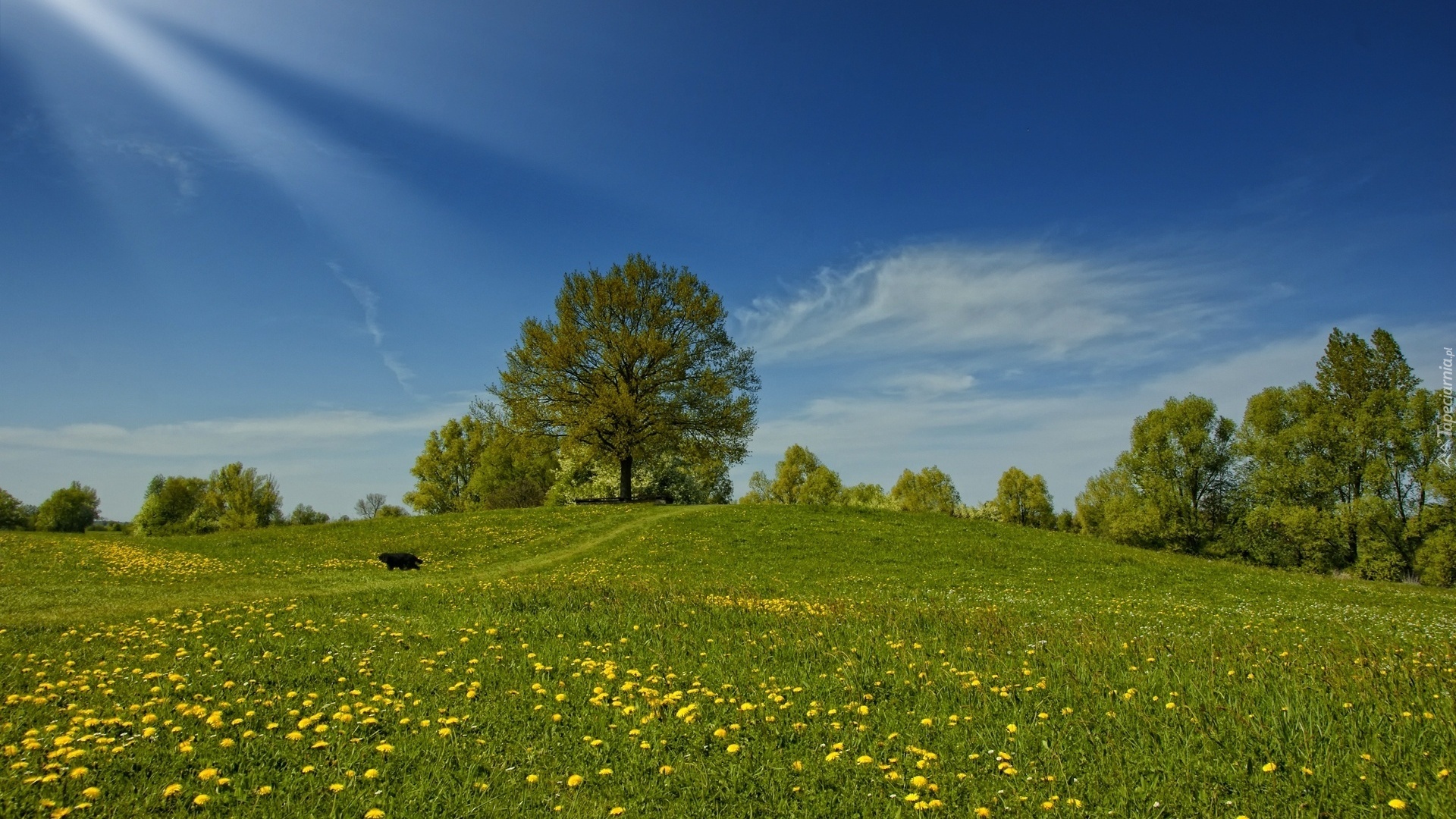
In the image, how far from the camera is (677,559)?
88.0 feet

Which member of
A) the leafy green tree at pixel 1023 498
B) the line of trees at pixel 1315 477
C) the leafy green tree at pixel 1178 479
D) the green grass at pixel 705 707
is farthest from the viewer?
the leafy green tree at pixel 1023 498

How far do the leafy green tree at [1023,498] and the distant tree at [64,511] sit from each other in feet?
363

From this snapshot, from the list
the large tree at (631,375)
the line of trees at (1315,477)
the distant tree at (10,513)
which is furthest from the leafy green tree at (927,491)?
the distant tree at (10,513)

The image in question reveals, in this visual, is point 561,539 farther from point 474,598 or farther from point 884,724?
point 884,724

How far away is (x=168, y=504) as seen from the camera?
6969cm

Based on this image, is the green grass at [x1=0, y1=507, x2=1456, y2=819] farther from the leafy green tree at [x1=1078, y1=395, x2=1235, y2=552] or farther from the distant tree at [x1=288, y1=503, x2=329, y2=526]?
the distant tree at [x1=288, y1=503, x2=329, y2=526]

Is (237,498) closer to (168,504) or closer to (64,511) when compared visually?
(168,504)

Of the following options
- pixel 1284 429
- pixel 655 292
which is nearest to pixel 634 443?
pixel 655 292

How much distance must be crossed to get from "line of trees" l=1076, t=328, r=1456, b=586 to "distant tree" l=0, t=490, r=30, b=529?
105083 mm

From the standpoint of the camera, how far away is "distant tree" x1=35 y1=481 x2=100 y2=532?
7662 centimetres

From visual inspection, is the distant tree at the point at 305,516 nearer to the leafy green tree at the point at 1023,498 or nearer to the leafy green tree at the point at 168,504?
the leafy green tree at the point at 168,504

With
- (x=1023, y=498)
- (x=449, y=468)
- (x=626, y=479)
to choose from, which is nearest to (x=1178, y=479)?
(x=1023, y=498)

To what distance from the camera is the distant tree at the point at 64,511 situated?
76.6 metres

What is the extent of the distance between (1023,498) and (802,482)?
28.3 m
